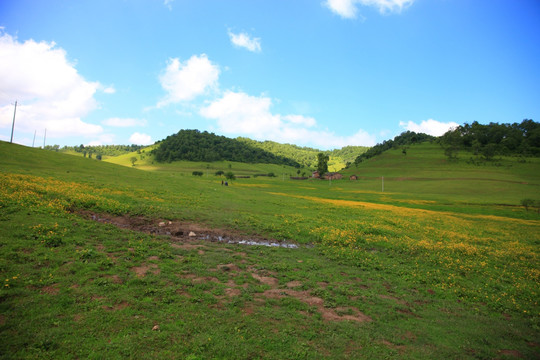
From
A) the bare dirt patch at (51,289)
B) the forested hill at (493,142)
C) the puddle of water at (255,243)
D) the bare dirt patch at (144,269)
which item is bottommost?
the puddle of water at (255,243)

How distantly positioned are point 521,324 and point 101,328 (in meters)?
14.7

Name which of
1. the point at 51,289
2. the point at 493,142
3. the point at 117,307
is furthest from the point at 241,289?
the point at 493,142

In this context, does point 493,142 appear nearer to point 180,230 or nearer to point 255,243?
point 255,243

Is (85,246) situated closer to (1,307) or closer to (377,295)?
(1,307)

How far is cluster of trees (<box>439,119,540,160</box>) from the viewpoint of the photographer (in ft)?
502

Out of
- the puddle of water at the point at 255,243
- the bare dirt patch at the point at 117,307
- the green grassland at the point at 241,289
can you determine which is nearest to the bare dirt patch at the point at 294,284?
the green grassland at the point at 241,289

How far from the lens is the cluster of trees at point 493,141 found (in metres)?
153

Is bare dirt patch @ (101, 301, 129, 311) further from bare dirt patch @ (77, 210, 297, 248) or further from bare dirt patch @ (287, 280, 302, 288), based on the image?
bare dirt patch @ (77, 210, 297, 248)

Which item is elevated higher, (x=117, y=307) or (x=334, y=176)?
(x=334, y=176)

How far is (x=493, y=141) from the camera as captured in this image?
178000 millimetres

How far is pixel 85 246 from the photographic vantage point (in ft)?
40.5

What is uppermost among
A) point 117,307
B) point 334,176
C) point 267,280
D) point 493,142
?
point 493,142

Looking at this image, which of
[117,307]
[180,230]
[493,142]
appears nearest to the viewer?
[117,307]

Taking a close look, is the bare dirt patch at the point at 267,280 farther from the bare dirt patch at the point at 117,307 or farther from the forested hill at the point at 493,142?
the forested hill at the point at 493,142
